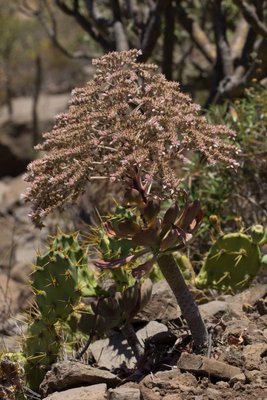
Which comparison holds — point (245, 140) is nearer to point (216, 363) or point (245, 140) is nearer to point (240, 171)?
point (240, 171)

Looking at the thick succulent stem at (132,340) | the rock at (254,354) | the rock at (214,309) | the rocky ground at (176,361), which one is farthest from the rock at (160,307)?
the rock at (254,354)

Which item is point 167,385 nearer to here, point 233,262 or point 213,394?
point 213,394

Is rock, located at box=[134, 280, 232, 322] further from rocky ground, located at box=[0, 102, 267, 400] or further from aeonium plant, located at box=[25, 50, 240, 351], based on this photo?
aeonium plant, located at box=[25, 50, 240, 351]

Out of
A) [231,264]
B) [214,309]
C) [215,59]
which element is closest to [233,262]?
[231,264]

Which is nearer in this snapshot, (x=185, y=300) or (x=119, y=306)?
(x=185, y=300)

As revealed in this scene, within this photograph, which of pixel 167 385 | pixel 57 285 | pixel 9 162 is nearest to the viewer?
pixel 167 385

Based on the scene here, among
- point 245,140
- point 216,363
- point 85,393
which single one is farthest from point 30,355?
point 245,140
